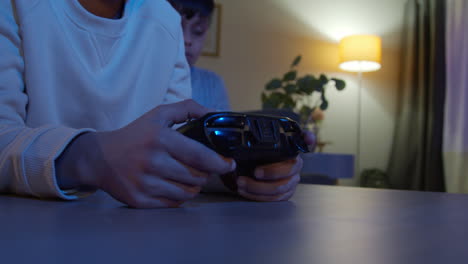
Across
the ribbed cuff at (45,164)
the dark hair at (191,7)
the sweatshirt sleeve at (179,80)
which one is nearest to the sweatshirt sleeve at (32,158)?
the ribbed cuff at (45,164)

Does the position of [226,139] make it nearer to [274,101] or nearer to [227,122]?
[227,122]

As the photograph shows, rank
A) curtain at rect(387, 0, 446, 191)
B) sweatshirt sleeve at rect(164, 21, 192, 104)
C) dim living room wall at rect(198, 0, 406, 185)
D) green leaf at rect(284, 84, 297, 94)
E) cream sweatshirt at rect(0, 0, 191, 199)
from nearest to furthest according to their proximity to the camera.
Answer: cream sweatshirt at rect(0, 0, 191, 199) → sweatshirt sleeve at rect(164, 21, 192, 104) → green leaf at rect(284, 84, 297, 94) → curtain at rect(387, 0, 446, 191) → dim living room wall at rect(198, 0, 406, 185)

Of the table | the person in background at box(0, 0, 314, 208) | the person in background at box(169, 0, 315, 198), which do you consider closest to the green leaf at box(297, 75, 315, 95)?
the table

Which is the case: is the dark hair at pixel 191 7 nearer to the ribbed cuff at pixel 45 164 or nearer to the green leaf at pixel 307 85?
the green leaf at pixel 307 85

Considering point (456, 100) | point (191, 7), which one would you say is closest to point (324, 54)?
point (456, 100)

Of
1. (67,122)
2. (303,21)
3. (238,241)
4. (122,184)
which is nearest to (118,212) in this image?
(122,184)

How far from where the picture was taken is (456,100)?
2709mm

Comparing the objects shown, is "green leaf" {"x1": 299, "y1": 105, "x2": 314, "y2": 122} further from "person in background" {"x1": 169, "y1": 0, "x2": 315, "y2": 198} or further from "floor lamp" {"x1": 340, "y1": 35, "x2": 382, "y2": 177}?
"floor lamp" {"x1": 340, "y1": 35, "x2": 382, "y2": 177}

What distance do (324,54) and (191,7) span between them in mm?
1976

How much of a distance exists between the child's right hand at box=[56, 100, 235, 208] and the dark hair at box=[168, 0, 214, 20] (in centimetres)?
119

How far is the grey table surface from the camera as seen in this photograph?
0.62 feet

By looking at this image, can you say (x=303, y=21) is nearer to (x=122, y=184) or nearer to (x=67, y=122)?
(x=67, y=122)

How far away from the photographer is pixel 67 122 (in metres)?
0.75

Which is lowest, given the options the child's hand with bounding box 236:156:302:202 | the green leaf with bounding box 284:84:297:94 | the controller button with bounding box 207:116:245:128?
the child's hand with bounding box 236:156:302:202
